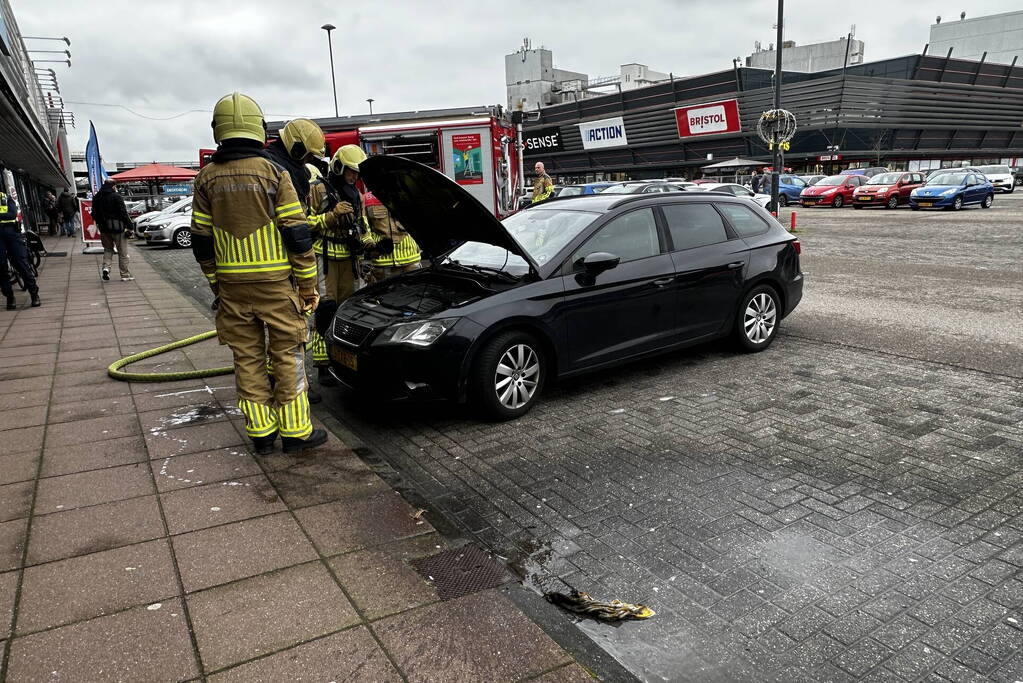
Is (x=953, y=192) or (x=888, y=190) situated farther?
(x=888, y=190)

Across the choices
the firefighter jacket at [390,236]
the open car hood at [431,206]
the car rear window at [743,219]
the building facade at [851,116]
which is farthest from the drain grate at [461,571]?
the building facade at [851,116]

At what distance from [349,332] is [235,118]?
1.67 meters

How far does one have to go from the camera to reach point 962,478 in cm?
399

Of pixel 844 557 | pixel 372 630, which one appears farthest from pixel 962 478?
pixel 372 630

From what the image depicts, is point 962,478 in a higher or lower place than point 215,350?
lower

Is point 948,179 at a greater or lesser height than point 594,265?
greater

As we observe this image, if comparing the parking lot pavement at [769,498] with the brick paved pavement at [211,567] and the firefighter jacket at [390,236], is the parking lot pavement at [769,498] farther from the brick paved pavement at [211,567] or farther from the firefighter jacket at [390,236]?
the firefighter jacket at [390,236]

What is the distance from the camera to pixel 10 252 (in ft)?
33.3

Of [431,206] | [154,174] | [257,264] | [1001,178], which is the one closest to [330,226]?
[431,206]

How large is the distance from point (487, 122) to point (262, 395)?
36.0ft

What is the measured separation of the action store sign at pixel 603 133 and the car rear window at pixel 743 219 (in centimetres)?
5143

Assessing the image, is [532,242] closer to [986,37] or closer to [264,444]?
[264,444]

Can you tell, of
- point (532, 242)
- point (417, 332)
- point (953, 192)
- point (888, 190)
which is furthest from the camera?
point (888, 190)

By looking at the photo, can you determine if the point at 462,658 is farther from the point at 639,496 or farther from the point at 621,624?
the point at 639,496
